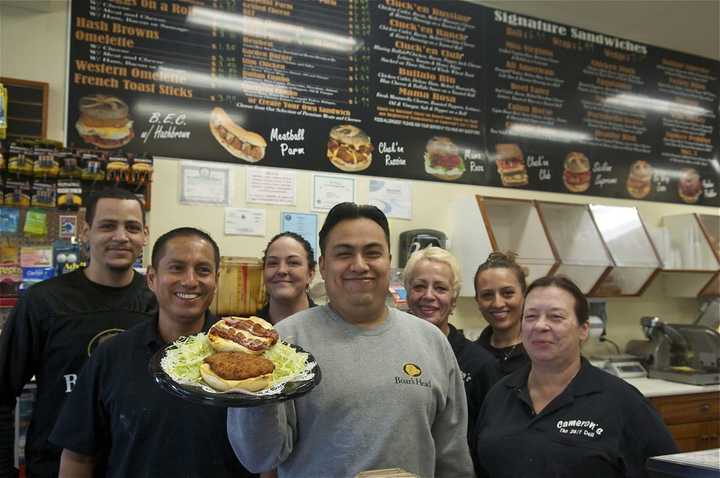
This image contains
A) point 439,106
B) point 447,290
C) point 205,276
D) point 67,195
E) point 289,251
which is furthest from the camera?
point 439,106

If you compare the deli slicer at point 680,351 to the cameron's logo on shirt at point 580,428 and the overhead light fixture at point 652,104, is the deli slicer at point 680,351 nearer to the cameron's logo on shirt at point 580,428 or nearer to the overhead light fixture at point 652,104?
the overhead light fixture at point 652,104

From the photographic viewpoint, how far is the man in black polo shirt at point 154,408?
1.64 m

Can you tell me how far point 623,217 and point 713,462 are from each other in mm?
4009

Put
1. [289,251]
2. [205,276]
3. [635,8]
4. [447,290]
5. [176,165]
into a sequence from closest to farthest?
[205,276] → [447,290] → [289,251] → [176,165] → [635,8]

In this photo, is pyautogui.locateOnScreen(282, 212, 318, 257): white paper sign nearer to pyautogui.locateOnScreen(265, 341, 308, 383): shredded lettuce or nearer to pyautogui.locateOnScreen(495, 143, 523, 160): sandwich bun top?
pyautogui.locateOnScreen(495, 143, 523, 160): sandwich bun top

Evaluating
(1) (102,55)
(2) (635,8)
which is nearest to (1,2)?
(1) (102,55)

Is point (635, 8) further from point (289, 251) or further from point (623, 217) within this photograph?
point (289, 251)

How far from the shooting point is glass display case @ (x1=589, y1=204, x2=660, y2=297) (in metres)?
4.59

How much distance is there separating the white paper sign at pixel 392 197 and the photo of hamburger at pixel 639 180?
225 cm

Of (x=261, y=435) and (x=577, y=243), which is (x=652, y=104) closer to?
(x=577, y=243)

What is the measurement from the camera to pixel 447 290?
2.35 meters

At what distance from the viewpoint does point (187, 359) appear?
151 cm

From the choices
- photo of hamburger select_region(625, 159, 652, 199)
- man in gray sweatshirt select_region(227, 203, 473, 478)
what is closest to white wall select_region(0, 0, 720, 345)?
photo of hamburger select_region(625, 159, 652, 199)

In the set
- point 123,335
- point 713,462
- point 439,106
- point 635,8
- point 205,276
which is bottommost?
point 713,462
